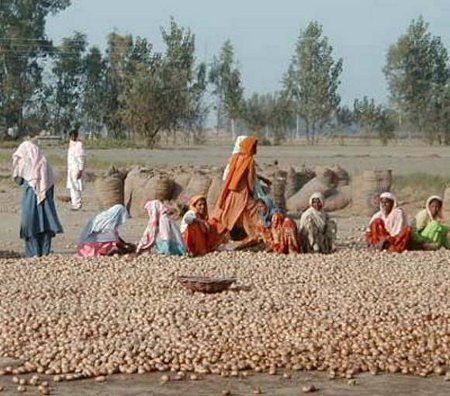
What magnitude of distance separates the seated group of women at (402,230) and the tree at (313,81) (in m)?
54.1

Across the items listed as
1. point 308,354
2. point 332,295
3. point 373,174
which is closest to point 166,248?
point 332,295

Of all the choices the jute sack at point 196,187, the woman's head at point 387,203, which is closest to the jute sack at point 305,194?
the jute sack at point 196,187

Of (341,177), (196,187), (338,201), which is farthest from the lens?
(341,177)

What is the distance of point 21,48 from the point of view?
59281 millimetres

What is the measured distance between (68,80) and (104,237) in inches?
1987

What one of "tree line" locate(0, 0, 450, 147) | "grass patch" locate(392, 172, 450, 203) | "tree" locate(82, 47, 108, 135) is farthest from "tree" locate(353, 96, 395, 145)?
"grass patch" locate(392, 172, 450, 203)

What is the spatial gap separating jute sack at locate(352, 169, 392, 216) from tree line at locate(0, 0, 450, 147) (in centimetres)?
3355

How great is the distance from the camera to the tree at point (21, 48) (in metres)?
57.8

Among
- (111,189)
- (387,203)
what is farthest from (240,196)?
(111,189)

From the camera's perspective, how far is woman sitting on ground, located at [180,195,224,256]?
35.0 ft

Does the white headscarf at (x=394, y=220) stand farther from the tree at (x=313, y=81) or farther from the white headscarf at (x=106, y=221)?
the tree at (x=313, y=81)

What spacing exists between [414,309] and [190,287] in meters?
1.69

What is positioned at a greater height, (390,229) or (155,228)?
(155,228)

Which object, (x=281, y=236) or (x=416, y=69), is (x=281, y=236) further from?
(x=416, y=69)
